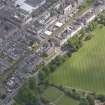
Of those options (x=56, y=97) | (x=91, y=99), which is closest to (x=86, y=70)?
(x=91, y=99)

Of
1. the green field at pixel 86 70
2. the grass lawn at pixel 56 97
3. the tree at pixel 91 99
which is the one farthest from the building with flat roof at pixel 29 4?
the tree at pixel 91 99

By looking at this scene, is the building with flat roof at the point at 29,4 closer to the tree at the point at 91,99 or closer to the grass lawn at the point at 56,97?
the grass lawn at the point at 56,97

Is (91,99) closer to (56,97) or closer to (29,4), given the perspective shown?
(56,97)

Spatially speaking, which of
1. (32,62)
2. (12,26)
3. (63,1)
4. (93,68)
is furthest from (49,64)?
(63,1)

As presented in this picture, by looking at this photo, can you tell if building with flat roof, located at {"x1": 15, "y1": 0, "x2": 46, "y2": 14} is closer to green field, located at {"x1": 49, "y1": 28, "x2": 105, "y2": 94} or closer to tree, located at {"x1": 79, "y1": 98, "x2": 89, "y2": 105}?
green field, located at {"x1": 49, "y1": 28, "x2": 105, "y2": 94}

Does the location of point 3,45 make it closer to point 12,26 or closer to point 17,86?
point 12,26

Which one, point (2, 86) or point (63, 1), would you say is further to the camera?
point (63, 1)
